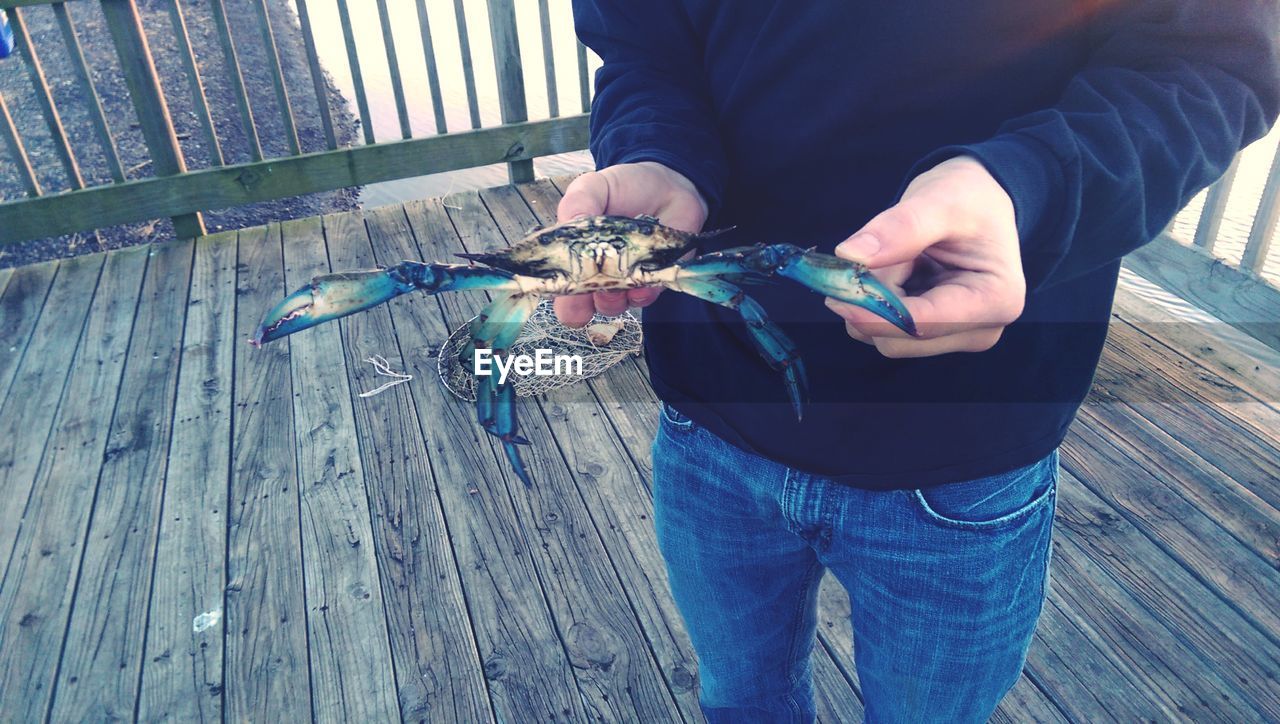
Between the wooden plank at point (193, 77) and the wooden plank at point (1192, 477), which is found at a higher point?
the wooden plank at point (193, 77)

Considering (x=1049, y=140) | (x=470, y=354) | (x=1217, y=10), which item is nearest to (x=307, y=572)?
(x=470, y=354)

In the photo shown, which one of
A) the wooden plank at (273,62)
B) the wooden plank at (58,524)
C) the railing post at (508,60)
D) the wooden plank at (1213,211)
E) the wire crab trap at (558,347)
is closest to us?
the wooden plank at (58,524)

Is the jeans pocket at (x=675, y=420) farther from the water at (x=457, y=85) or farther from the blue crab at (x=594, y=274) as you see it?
the water at (x=457, y=85)

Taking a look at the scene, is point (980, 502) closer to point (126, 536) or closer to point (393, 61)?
point (126, 536)

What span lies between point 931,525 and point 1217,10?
75cm

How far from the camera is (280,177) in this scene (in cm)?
483

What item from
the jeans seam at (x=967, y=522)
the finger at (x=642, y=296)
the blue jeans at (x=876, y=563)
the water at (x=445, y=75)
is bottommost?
the water at (x=445, y=75)

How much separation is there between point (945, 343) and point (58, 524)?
3.33m

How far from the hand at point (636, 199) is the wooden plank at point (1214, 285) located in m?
2.99

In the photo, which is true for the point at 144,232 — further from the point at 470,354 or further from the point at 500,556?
the point at 470,354

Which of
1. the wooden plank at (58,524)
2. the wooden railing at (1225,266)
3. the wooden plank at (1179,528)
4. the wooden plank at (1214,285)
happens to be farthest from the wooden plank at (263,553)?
the wooden railing at (1225,266)

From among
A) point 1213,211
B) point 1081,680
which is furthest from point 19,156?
point 1213,211

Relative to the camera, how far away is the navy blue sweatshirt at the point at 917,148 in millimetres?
991

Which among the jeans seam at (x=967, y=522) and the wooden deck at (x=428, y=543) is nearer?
the jeans seam at (x=967, y=522)
